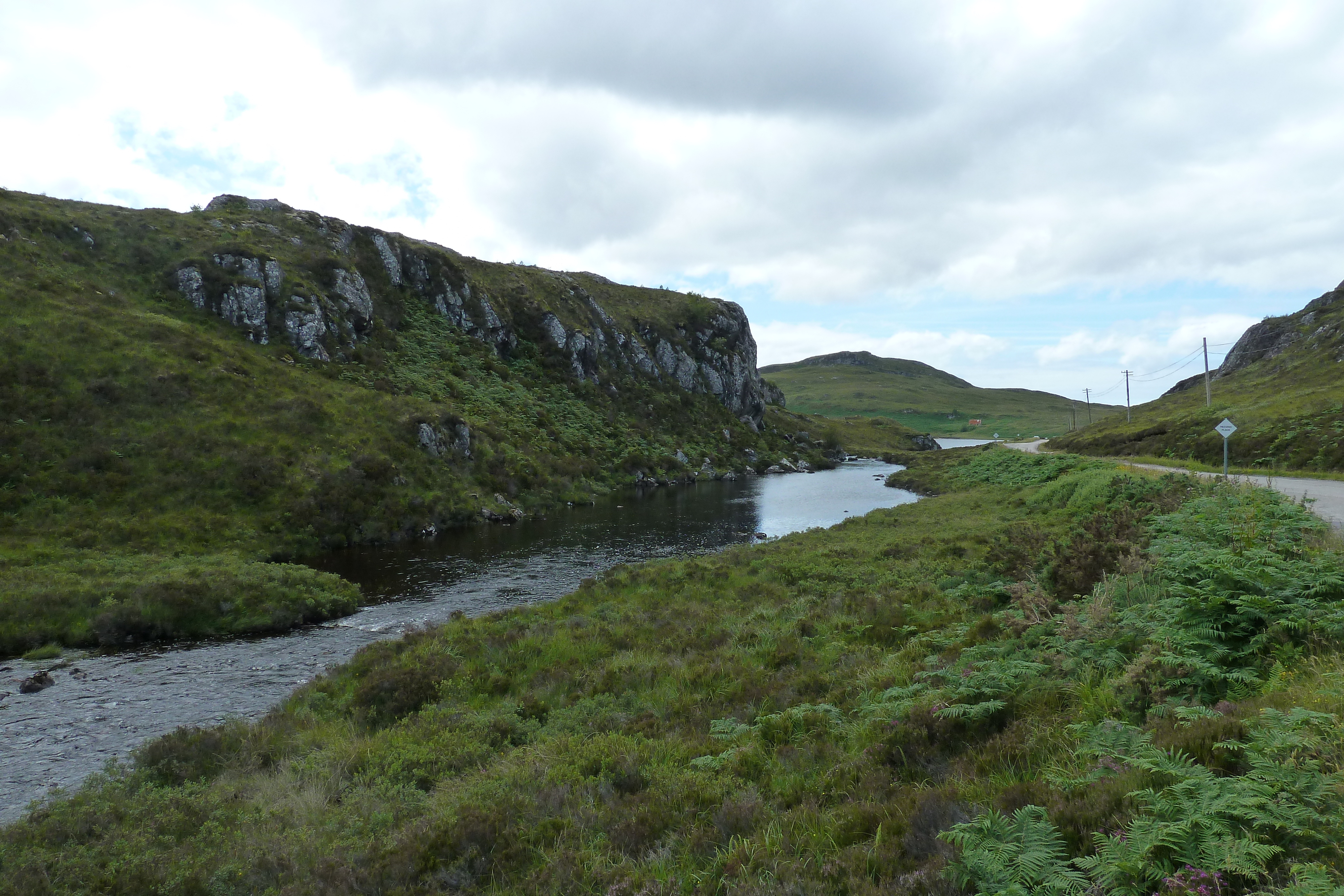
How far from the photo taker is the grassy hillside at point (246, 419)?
24391 mm

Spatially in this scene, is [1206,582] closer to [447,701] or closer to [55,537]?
[447,701]

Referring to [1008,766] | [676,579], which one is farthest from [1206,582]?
[676,579]

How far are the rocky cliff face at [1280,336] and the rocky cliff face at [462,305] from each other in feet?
284

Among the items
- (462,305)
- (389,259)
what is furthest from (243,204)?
(462,305)

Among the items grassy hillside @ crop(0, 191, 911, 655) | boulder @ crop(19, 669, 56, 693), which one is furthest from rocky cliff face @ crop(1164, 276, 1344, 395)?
boulder @ crop(19, 669, 56, 693)

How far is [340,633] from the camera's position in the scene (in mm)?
21750

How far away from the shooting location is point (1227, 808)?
4.56 meters

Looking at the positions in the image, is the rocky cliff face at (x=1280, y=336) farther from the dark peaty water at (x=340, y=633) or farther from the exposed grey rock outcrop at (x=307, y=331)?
the exposed grey rock outcrop at (x=307, y=331)

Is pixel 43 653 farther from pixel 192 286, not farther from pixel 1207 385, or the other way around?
pixel 1207 385

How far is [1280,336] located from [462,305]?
14115 cm

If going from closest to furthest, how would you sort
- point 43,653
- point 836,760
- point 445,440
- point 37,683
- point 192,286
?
point 836,760
point 37,683
point 43,653
point 445,440
point 192,286

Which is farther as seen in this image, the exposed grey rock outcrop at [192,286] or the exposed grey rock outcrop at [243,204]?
the exposed grey rock outcrop at [243,204]

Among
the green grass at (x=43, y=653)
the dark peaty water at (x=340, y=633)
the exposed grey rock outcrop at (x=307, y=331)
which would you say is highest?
the exposed grey rock outcrop at (x=307, y=331)

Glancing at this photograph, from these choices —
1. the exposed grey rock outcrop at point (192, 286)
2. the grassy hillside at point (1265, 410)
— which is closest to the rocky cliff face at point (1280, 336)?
the grassy hillside at point (1265, 410)
